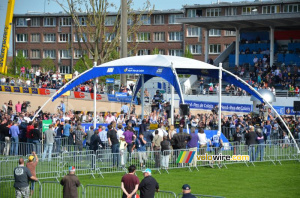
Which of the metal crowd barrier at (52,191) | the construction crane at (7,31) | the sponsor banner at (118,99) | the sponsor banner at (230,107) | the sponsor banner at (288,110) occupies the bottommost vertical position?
the metal crowd barrier at (52,191)

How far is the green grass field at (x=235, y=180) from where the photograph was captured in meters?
20.4

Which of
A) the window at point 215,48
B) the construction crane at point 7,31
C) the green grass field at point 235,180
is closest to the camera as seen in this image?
the green grass field at point 235,180

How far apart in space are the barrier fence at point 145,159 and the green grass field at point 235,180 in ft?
0.95

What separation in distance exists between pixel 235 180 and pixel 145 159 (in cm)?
370

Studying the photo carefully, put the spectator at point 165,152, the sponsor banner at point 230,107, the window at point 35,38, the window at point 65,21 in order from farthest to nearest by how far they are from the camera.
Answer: the window at point 35,38, the window at point 65,21, the sponsor banner at point 230,107, the spectator at point 165,152

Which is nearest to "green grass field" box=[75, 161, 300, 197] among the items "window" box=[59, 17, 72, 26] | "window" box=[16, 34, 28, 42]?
"window" box=[59, 17, 72, 26]

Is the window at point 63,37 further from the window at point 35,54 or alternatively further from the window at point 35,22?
the window at point 35,54

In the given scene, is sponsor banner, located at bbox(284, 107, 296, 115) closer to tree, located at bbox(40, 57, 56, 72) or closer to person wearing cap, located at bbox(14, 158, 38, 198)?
person wearing cap, located at bbox(14, 158, 38, 198)

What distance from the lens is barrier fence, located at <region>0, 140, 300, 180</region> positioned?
74.1 feet

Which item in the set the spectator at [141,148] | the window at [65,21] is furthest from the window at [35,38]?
the spectator at [141,148]

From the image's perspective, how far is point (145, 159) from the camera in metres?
24.4

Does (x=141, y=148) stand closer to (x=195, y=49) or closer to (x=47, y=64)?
(x=195, y=49)

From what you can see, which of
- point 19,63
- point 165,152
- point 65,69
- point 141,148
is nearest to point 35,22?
point 65,69

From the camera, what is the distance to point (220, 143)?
2634 cm
